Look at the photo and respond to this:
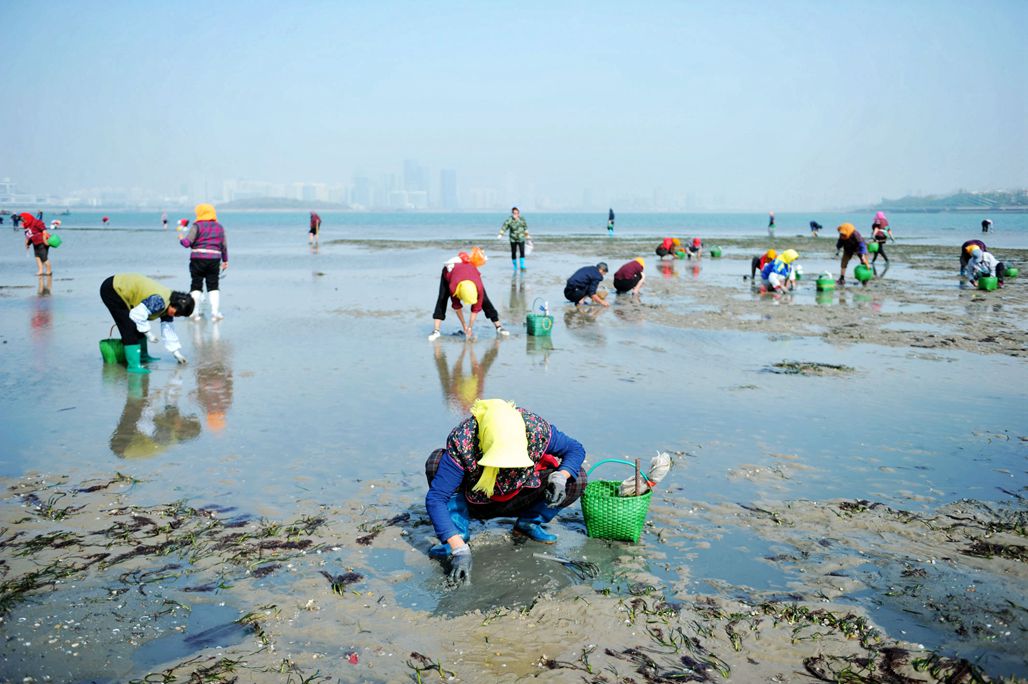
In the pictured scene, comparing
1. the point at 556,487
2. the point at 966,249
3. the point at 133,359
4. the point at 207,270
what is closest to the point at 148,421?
the point at 133,359

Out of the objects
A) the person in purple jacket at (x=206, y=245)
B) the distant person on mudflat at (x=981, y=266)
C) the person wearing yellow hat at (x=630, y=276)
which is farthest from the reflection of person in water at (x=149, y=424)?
the distant person on mudflat at (x=981, y=266)

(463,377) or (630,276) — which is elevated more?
(630,276)

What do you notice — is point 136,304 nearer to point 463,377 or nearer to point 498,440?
point 463,377

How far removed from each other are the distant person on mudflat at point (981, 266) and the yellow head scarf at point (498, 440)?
19554 mm

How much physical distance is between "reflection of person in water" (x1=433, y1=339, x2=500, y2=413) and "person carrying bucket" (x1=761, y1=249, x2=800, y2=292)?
9579 mm

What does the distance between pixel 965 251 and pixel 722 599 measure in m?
20.0

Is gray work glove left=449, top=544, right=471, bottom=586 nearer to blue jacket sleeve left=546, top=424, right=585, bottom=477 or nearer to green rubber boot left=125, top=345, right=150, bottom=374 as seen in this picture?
blue jacket sleeve left=546, top=424, right=585, bottom=477

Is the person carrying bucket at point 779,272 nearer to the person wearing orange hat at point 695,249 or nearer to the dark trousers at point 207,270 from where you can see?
the person wearing orange hat at point 695,249

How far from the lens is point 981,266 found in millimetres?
20547

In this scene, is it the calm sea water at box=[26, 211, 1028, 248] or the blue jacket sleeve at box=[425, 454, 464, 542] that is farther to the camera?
the calm sea water at box=[26, 211, 1028, 248]

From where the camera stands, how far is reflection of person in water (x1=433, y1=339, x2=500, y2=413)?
29.9 feet

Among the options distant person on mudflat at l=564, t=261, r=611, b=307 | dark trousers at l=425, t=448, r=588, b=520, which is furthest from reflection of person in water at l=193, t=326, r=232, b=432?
distant person on mudflat at l=564, t=261, r=611, b=307

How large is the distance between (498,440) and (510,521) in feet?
4.20

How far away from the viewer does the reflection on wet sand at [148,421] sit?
24.0 ft
